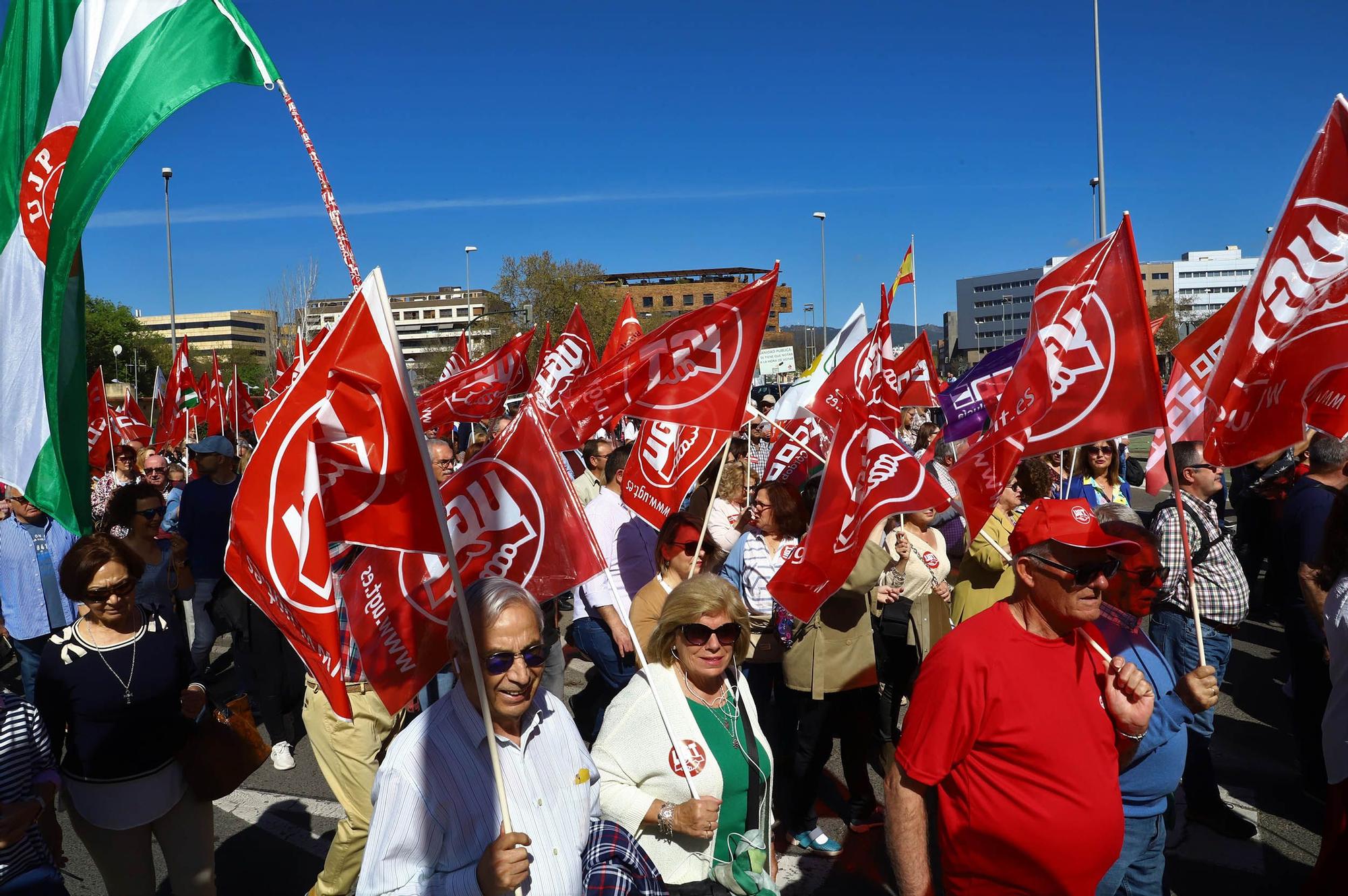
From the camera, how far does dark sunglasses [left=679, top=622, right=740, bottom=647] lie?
3.50 m

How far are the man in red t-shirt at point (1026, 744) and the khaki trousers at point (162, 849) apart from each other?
272 cm

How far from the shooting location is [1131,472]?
11.6 metres

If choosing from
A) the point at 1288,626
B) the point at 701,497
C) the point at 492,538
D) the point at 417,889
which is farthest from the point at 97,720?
the point at 1288,626

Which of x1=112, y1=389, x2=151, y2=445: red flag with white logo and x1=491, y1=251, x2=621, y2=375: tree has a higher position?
x1=491, y1=251, x2=621, y2=375: tree

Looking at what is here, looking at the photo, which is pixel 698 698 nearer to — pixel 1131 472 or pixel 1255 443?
pixel 1255 443

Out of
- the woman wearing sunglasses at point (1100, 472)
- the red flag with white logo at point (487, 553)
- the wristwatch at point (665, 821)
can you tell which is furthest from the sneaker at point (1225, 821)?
the red flag with white logo at point (487, 553)

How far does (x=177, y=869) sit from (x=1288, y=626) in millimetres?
5978

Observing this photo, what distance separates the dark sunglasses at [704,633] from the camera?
350cm

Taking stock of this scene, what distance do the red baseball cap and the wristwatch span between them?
135 cm

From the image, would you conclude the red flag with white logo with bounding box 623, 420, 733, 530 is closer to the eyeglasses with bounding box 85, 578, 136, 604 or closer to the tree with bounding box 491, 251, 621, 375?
the eyeglasses with bounding box 85, 578, 136, 604

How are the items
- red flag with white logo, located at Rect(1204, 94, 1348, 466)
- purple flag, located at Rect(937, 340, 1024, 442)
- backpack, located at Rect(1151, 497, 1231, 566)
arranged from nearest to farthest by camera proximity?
red flag with white logo, located at Rect(1204, 94, 1348, 466)
backpack, located at Rect(1151, 497, 1231, 566)
purple flag, located at Rect(937, 340, 1024, 442)

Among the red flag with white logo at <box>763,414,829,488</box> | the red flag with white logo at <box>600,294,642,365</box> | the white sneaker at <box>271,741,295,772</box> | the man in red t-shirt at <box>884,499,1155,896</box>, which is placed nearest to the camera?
the man in red t-shirt at <box>884,499,1155,896</box>

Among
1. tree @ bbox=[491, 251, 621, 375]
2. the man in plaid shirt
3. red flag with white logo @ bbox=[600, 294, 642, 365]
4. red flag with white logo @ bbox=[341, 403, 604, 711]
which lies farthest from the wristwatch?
tree @ bbox=[491, 251, 621, 375]

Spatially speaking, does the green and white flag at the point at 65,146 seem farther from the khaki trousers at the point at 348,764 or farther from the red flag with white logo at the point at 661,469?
the red flag with white logo at the point at 661,469
